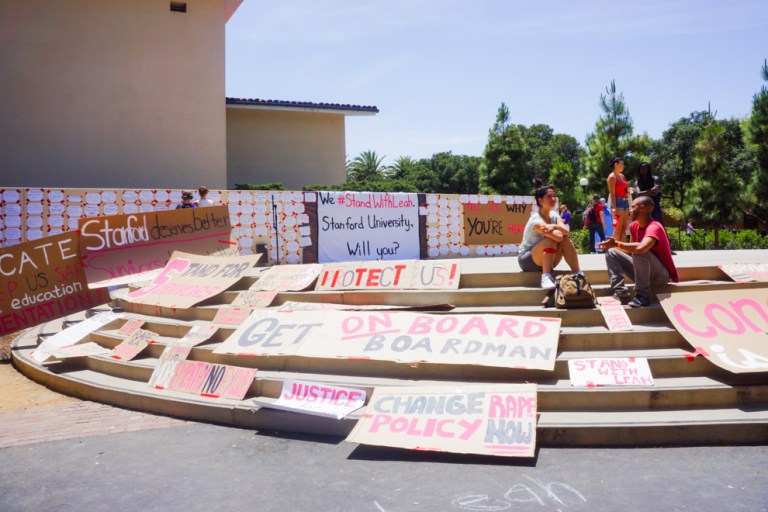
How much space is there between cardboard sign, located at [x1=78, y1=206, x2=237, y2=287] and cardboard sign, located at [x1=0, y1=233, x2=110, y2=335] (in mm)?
232

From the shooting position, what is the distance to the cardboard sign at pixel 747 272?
7.59 metres

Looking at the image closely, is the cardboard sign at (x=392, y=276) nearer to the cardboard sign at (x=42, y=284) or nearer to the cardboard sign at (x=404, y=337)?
the cardboard sign at (x=404, y=337)

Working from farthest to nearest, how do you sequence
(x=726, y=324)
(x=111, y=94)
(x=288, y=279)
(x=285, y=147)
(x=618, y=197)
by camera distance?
(x=285, y=147), (x=111, y=94), (x=618, y=197), (x=288, y=279), (x=726, y=324)

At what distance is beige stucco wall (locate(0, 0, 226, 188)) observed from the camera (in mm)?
16422

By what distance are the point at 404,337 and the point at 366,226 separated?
913 cm

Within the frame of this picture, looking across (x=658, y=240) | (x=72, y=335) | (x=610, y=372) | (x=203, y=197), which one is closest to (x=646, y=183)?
(x=658, y=240)

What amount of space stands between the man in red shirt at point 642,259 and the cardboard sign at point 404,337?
1177 millimetres

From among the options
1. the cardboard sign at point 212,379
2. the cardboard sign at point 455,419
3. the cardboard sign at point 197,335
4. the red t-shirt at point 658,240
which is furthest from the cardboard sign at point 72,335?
the red t-shirt at point 658,240

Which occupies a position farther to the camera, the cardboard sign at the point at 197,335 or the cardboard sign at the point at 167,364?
the cardboard sign at the point at 197,335

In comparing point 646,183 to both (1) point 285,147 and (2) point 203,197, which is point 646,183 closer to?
(2) point 203,197

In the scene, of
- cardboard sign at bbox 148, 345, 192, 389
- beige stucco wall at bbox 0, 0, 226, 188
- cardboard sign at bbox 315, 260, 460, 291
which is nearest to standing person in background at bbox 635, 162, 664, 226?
cardboard sign at bbox 315, 260, 460, 291

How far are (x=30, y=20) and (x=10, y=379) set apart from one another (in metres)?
12.1

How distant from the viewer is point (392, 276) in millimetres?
8438

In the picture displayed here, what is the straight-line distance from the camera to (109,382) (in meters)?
7.49
